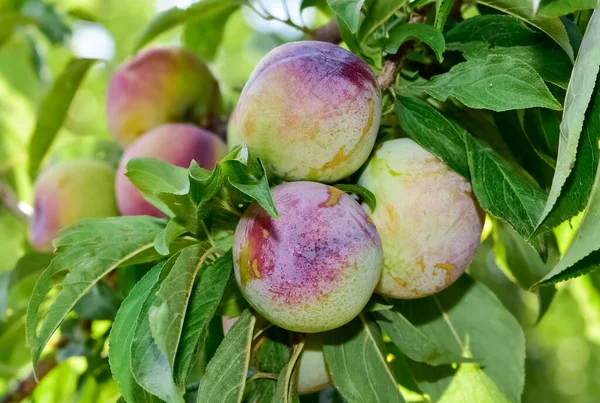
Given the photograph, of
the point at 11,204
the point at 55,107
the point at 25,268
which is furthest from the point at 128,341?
the point at 11,204

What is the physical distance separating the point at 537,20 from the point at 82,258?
0.53m

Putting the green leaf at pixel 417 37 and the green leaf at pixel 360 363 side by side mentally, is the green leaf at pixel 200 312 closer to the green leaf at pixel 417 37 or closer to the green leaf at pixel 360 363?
the green leaf at pixel 360 363

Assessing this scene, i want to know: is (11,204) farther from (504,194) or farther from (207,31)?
(504,194)

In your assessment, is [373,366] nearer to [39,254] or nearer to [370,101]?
[370,101]

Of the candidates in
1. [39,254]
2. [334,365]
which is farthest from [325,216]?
[39,254]

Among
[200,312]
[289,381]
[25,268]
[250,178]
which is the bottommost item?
[25,268]

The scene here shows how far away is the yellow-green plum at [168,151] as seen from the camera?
40.1 inches

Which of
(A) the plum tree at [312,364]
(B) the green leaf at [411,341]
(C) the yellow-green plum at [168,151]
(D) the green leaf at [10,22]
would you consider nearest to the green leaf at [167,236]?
(A) the plum tree at [312,364]

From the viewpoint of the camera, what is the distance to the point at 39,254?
1.12 m

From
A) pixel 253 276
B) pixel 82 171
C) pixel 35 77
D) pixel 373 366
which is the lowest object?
pixel 35 77

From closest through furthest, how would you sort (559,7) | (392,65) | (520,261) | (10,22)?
(559,7), (392,65), (520,261), (10,22)

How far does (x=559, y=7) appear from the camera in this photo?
→ 0.52 meters

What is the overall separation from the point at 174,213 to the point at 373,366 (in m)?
0.28

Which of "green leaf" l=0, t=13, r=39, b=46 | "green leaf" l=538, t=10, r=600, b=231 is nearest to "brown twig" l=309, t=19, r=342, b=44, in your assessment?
"green leaf" l=538, t=10, r=600, b=231
